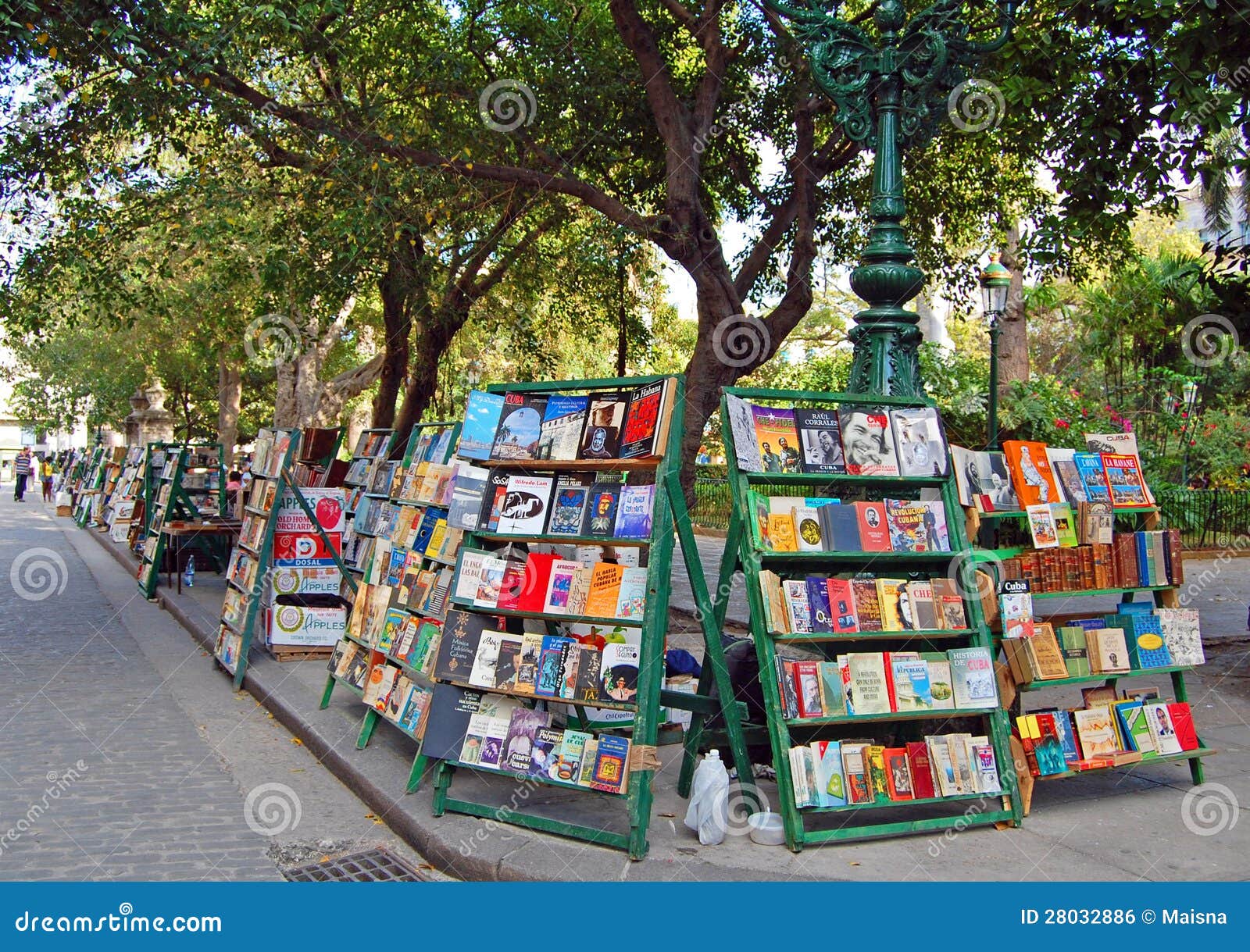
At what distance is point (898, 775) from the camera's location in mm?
4965

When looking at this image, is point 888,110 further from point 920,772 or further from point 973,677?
point 920,772

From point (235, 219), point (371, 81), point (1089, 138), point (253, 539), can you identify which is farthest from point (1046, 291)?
point (253, 539)

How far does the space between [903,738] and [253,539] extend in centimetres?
605

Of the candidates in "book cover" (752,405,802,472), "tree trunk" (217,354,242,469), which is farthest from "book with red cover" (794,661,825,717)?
"tree trunk" (217,354,242,469)

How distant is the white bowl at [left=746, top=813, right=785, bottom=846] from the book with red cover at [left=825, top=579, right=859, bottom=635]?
0.93 m

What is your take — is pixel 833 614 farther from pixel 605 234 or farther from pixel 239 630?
pixel 605 234

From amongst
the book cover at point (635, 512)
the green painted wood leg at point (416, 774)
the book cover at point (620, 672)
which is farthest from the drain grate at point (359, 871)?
the book cover at point (635, 512)

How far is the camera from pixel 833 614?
16.5 ft

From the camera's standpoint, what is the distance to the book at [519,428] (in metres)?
5.61

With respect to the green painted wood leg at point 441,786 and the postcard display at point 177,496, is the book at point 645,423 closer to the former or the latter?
the green painted wood leg at point 441,786

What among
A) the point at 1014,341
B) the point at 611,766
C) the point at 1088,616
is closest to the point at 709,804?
the point at 611,766

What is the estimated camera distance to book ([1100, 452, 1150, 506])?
5.97 metres

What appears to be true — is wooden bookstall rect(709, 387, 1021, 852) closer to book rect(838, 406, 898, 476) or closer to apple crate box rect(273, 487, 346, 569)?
book rect(838, 406, 898, 476)

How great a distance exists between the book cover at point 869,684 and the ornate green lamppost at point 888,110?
166cm
